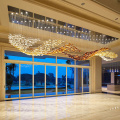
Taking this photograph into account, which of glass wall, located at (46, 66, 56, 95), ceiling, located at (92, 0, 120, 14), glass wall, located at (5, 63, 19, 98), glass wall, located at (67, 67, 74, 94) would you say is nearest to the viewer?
ceiling, located at (92, 0, 120, 14)

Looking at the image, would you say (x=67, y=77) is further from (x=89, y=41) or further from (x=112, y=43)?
(x=112, y=43)

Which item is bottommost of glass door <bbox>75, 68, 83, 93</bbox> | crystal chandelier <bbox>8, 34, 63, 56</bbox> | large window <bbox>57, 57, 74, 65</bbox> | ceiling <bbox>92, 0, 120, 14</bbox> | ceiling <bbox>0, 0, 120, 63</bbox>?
glass door <bbox>75, 68, 83, 93</bbox>

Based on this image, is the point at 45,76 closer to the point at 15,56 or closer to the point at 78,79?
the point at 15,56

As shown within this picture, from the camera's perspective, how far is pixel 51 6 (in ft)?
17.8

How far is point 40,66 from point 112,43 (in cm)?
679

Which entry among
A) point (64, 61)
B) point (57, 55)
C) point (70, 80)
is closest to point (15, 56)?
point (57, 55)

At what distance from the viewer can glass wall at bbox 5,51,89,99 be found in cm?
1096

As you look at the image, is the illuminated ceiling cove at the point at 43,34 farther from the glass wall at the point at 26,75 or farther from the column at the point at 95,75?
the column at the point at 95,75

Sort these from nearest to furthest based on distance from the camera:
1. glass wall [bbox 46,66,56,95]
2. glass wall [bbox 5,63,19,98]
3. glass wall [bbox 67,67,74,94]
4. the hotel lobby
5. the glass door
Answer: the hotel lobby → glass wall [bbox 5,63,19,98] → glass wall [bbox 46,66,56,95] → glass wall [bbox 67,67,74,94] → the glass door

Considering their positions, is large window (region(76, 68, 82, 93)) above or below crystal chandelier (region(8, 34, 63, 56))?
below

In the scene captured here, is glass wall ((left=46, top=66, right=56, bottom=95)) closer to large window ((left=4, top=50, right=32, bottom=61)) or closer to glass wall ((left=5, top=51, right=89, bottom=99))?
glass wall ((left=5, top=51, right=89, bottom=99))

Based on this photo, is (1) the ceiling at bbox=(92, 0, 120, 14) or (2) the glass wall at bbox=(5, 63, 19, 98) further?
(2) the glass wall at bbox=(5, 63, 19, 98)

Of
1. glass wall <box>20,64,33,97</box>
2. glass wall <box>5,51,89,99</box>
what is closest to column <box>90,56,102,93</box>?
glass wall <box>5,51,89,99</box>

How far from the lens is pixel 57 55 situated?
41.7 ft
